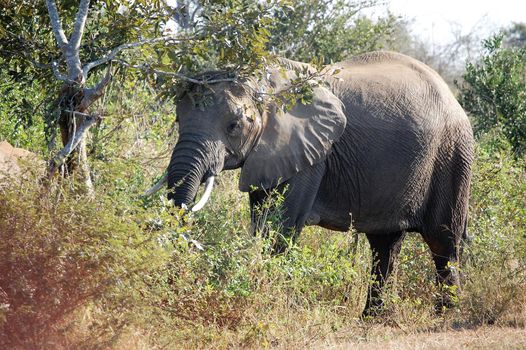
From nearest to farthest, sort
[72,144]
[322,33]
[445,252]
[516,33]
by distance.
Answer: [72,144]
[445,252]
[322,33]
[516,33]

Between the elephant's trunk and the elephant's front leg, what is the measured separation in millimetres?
481

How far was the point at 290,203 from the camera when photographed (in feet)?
28.0

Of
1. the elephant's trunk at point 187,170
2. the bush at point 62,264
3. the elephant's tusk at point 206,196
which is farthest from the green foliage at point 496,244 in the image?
the bush at point 62,264

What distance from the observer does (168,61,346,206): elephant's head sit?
8.03 m

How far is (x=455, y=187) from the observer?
9.56m

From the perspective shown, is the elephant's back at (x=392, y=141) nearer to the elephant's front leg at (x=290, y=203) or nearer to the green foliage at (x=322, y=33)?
the elephant's front leg at (x=290, y=203)

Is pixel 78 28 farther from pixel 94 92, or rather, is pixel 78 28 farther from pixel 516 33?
pixel 516 33

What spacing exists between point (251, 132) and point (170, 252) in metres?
2.38

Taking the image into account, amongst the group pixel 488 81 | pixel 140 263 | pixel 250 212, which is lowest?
pixel 140 263

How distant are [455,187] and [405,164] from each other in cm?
61

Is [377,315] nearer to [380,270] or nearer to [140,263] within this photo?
[380,270]

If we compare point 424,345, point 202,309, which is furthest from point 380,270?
point 202,309

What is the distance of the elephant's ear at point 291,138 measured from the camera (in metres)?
8.52

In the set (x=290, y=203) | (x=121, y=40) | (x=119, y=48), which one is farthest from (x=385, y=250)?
(x=119, y=48)
